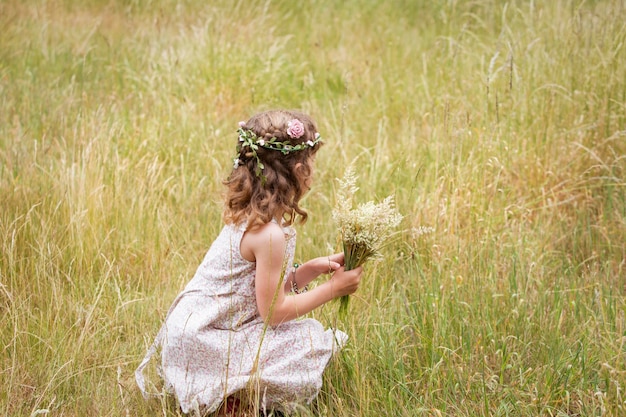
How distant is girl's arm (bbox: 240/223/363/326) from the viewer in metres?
2.43

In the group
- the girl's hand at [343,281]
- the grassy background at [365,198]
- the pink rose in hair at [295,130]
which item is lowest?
the grassy background at [365,198]

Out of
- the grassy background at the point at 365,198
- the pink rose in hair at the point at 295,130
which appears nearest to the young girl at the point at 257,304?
the pink rose in hair at the point at 295,130

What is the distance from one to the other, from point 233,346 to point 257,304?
16 cm

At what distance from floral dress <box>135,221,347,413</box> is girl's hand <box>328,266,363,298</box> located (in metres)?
0.14

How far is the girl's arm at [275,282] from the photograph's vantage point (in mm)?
2434

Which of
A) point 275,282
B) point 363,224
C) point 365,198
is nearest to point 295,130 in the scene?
point 363,224

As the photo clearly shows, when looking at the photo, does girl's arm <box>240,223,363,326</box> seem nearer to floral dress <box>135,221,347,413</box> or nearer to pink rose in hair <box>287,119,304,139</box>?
floral dress <box>135,221,347,413</box>

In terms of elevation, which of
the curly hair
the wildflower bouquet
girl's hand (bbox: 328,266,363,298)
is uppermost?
the curly hair

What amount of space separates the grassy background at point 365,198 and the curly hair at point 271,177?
1.89 feet

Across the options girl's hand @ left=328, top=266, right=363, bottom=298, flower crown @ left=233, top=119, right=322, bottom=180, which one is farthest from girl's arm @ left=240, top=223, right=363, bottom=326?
flower crown @ left=233, top=119, right=322, bottom=180

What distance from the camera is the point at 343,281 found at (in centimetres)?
253

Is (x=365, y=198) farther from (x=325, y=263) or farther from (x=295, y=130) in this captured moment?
(x=295, y=130)

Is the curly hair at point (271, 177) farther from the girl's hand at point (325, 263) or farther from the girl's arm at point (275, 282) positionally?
the girl's hand at point (325, 263)

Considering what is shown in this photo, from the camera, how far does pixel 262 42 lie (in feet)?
18.6
